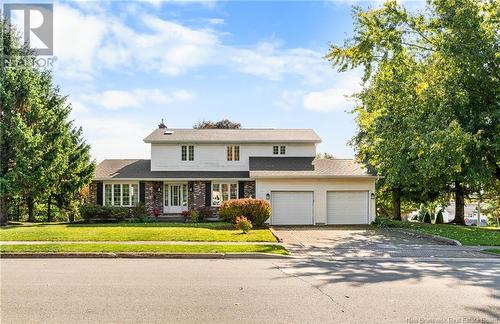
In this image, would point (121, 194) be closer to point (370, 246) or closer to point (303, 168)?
point (303, 168)

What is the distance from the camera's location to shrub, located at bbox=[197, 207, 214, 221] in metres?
30.0

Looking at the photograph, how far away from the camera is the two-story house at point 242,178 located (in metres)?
29.3

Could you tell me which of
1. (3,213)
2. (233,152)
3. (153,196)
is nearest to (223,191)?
(233,152)

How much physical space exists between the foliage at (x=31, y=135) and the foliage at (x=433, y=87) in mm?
17896

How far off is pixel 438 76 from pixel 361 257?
12.7 m

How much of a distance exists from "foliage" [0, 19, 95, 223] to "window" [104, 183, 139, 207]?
2.30m

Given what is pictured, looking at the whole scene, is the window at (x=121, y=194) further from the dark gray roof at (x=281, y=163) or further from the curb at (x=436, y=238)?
the curb at (x=436, y=238)

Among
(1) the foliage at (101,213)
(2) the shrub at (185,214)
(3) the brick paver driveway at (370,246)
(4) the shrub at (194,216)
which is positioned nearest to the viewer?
(3) the brick paver driveway at (370,246)

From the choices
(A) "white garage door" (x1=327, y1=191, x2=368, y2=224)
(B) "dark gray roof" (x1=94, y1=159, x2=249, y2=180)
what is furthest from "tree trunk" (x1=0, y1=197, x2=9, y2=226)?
(A) "white garage door" (x1=327, y1=191, x2=368, y2=224)

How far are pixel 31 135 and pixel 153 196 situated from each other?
836cm

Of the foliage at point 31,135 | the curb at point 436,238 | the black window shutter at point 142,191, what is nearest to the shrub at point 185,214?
the black window shutter at point 142,191

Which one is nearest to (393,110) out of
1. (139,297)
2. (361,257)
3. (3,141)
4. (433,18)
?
(433,18)

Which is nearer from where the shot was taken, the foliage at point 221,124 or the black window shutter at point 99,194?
the black window shutter at point 99,194

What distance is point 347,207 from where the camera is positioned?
97.1 ft
